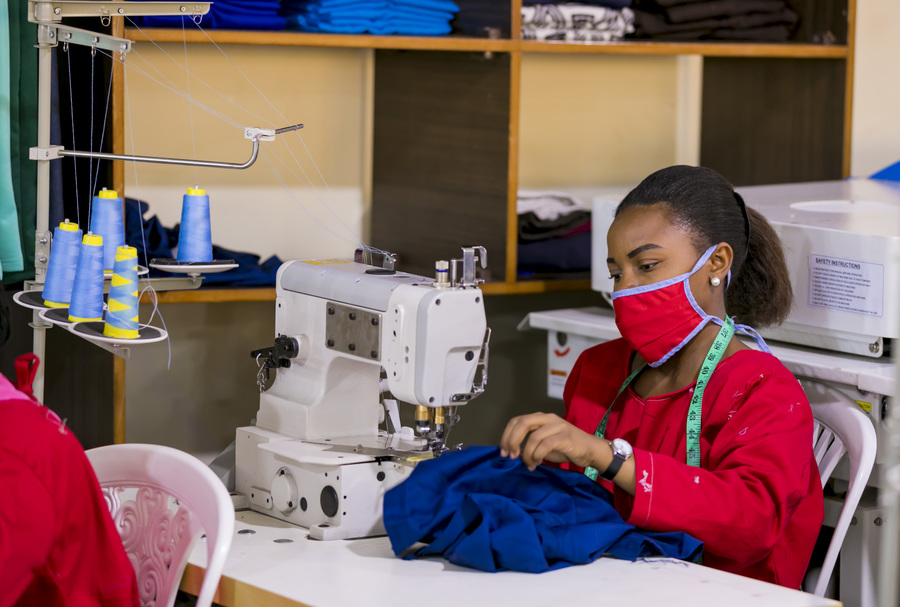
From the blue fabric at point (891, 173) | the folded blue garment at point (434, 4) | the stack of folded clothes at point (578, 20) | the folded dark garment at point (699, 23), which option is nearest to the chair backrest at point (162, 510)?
the folded blue garment at point (434, 4)

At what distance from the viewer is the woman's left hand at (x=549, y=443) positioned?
1679 mm

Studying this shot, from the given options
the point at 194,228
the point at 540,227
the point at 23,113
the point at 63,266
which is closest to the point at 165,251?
the point at 23,113

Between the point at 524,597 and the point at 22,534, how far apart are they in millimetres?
619

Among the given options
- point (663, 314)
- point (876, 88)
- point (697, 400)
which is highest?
point (876, 88)

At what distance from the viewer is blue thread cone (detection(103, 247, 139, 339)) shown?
70.2 inches

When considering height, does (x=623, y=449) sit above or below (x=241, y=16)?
below

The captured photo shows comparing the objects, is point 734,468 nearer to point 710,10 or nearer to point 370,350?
point 370,350

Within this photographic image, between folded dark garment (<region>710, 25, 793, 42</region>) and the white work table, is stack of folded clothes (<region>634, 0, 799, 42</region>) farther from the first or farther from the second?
the white work table

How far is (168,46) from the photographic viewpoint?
283cm

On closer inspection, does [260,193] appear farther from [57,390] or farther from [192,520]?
[192,520]

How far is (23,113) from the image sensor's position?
92.6 inches

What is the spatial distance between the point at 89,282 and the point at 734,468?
1.01m

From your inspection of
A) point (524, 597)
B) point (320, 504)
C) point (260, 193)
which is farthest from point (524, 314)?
point (524, 597)

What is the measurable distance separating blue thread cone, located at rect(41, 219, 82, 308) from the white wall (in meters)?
2.18
